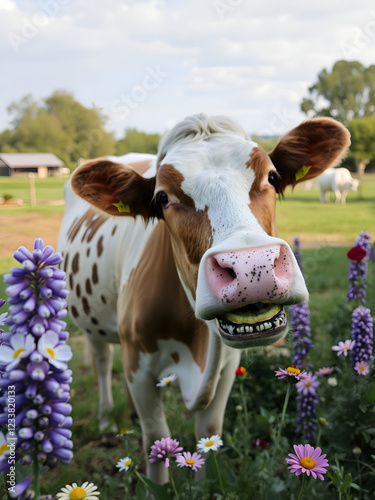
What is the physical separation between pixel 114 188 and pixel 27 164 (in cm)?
3274

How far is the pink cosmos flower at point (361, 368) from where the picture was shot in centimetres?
202

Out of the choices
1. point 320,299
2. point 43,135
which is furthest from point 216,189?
point 43,135

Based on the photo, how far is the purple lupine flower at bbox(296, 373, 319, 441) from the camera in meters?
2.15

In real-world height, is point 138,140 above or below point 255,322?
below

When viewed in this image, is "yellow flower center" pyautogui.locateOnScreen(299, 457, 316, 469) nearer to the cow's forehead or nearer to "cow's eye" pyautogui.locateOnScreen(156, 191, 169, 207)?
the cow's forehead

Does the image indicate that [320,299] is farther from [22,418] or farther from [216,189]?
[22,418]

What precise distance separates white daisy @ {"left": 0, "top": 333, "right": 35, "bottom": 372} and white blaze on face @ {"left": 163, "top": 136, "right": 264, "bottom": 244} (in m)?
0.83

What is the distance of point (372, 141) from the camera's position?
3378cm

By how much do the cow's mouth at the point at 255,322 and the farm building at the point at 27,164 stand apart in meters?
32.1

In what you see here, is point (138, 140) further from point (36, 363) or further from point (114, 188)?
point (36, 363)

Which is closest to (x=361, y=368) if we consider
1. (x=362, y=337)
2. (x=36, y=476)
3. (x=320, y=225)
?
(x=362, y=337)

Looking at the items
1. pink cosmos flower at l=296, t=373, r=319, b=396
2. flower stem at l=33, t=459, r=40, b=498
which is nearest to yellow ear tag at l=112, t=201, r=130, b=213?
pink cosmos flower at l=296, t=373, r=319, b=396

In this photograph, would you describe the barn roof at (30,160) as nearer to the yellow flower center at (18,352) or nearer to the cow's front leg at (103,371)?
the cow's front leg at (103,371)

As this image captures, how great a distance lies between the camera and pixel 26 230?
42.5ft
